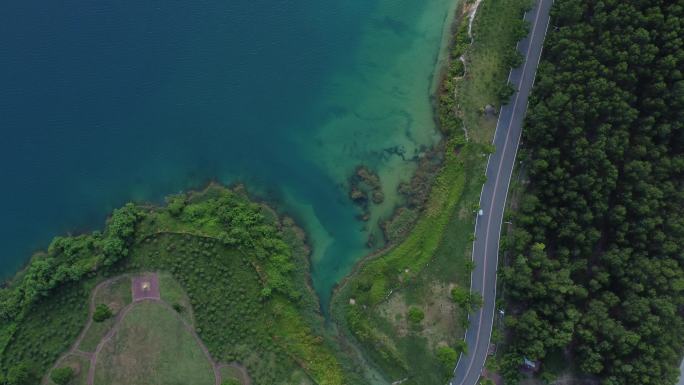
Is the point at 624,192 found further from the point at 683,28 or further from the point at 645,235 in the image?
the point at 683,28

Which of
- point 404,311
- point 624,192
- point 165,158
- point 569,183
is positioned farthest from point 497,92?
point 165,158

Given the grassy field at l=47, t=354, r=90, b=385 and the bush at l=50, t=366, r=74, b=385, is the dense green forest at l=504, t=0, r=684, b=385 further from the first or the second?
the bush at l=50, t=366, r=74, b=385

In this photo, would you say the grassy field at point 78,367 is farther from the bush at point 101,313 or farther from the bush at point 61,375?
the bush at point 101,313

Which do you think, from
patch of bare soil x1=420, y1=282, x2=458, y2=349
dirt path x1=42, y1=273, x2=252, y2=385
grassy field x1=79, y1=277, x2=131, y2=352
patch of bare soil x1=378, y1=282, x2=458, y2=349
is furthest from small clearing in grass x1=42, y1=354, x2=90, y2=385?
patch of bare soil x1=420, y1=282, x2=458, y2=349

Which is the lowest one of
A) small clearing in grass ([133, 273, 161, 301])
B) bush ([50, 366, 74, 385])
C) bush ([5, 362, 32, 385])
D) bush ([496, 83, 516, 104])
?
bush ([50, 366, 74, 385])

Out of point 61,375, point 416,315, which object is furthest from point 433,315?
point 61,375

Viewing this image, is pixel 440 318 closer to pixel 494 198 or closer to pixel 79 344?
pixel 494 198
